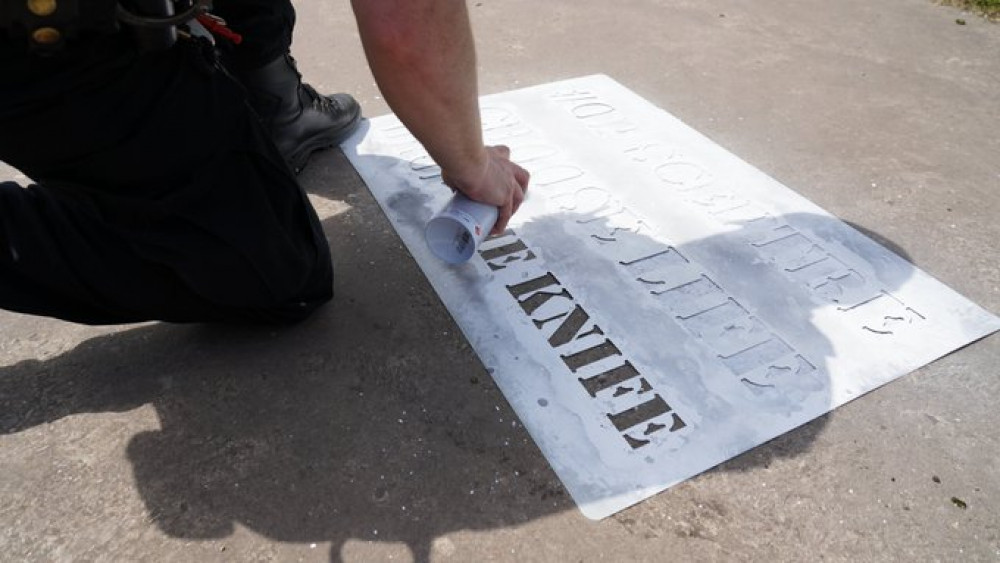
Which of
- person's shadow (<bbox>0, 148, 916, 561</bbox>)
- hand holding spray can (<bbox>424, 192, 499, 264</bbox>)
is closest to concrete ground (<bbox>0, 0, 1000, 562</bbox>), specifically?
person's shadow (<bbox>0, 148, 916, 561</bbox>)

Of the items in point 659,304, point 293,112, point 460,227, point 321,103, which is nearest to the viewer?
point 460,227

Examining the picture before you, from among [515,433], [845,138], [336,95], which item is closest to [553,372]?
[515,433]

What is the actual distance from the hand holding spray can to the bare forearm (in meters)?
0.14

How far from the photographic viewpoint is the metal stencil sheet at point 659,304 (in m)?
1.49

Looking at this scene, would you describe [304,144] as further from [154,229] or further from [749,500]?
[749,500]

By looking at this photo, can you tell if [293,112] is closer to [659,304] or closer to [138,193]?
[138,193]

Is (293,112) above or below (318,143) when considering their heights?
above

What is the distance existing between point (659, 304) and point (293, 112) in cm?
131

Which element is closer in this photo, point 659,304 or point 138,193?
point 138,193

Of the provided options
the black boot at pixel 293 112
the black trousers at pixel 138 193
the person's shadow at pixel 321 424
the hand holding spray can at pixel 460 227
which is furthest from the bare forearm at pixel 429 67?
the black boot at pixel 293 112

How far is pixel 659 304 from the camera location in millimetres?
1784

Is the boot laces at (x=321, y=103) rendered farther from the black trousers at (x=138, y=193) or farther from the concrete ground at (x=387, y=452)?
the black trousers at (x=138, y=193)

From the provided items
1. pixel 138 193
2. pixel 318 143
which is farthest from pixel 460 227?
pixel 318 143

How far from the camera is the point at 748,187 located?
224 centimetres
